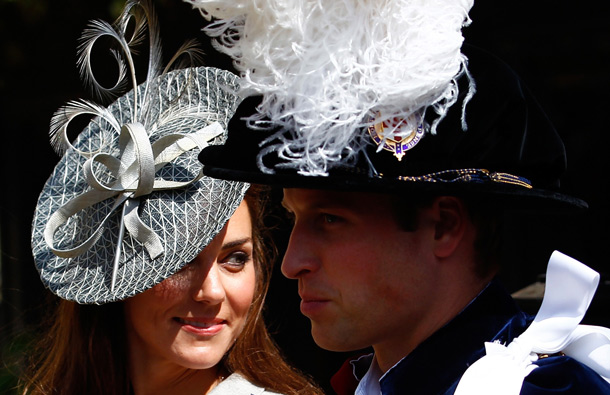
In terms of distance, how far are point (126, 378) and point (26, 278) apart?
2783mm

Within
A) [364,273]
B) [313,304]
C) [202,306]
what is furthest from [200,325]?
[364,273]

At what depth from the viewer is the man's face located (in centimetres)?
164

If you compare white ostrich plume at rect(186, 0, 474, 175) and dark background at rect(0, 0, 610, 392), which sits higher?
white ostrich plume at rect(186, 0, 474, 175)

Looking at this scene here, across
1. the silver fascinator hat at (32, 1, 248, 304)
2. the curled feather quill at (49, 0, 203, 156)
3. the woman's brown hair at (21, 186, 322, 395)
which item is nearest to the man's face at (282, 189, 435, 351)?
the silver fascinator hat at (32, 1, 248, 304)

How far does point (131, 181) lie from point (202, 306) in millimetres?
416

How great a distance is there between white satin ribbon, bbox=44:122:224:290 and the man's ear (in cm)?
88

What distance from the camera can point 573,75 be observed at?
11.4 ft

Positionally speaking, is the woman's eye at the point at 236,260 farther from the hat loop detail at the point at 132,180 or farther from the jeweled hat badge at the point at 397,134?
the jeweled hat badge at the point at 397,134

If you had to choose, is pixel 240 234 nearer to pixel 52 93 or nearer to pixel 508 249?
pixel 508 249

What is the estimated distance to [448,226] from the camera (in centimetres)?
167

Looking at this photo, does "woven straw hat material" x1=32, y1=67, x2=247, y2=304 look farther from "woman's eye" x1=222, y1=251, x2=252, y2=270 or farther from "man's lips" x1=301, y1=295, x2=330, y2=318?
"man's lips" x1=301, y1=295, x2=330, y2=318

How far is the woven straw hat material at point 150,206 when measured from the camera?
227cm

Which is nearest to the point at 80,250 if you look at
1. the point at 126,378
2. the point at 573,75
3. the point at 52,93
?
the point at 126,378

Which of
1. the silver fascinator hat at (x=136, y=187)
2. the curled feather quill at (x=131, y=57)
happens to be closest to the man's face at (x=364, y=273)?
the silver fascinator hat at (x=136, y=187)
